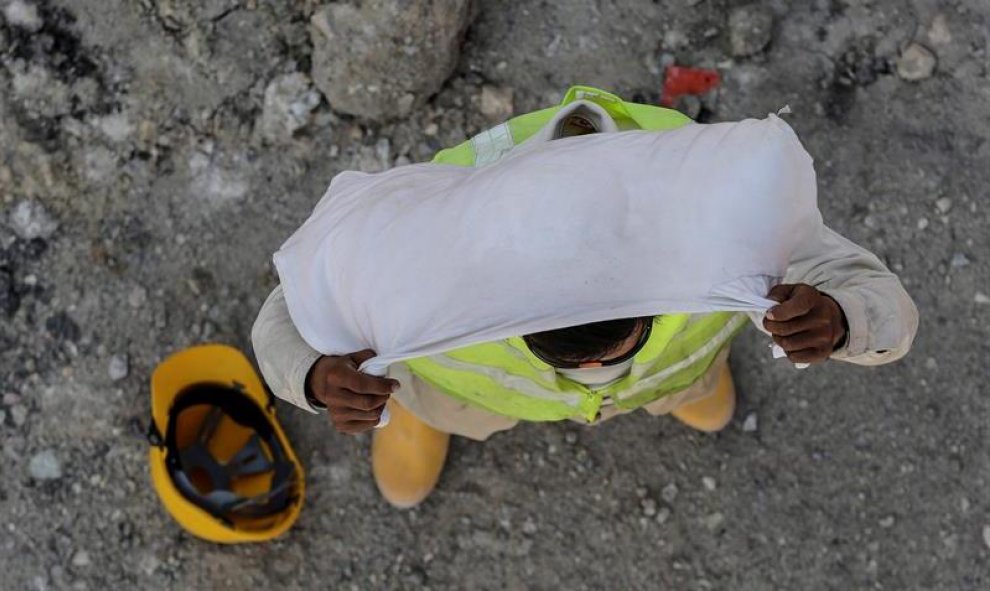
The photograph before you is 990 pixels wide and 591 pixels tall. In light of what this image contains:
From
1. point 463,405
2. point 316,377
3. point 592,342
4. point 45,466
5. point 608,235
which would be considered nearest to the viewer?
point 608,235

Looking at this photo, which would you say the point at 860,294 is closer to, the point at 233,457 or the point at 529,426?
the point at 529,426

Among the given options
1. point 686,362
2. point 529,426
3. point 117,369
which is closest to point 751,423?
point 529,426

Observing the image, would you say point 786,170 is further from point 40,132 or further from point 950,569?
point 40,132

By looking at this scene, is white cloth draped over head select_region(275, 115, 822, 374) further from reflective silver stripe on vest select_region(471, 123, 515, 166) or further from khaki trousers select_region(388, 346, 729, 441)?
khaki trousers select_region(388, 346, 729, 441)

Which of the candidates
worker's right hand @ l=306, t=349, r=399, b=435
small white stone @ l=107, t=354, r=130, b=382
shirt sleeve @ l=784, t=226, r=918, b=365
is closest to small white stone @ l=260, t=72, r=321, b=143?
small white stone @ l=107, t=354, r=130, b=382

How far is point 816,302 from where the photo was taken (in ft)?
3.69

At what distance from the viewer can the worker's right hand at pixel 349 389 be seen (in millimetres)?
1216

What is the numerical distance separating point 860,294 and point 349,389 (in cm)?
64

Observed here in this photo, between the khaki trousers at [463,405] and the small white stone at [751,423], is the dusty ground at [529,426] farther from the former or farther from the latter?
the khaki trousers at [463,405]

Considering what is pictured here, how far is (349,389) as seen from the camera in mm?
1229

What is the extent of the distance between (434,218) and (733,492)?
1.26 m

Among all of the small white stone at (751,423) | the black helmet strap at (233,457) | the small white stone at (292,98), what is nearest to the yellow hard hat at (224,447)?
the black helmet strap at (233,457)

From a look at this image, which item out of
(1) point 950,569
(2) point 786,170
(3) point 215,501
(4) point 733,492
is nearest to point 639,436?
(4) point 733,492

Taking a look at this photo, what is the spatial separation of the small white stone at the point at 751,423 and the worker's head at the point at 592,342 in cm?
93
